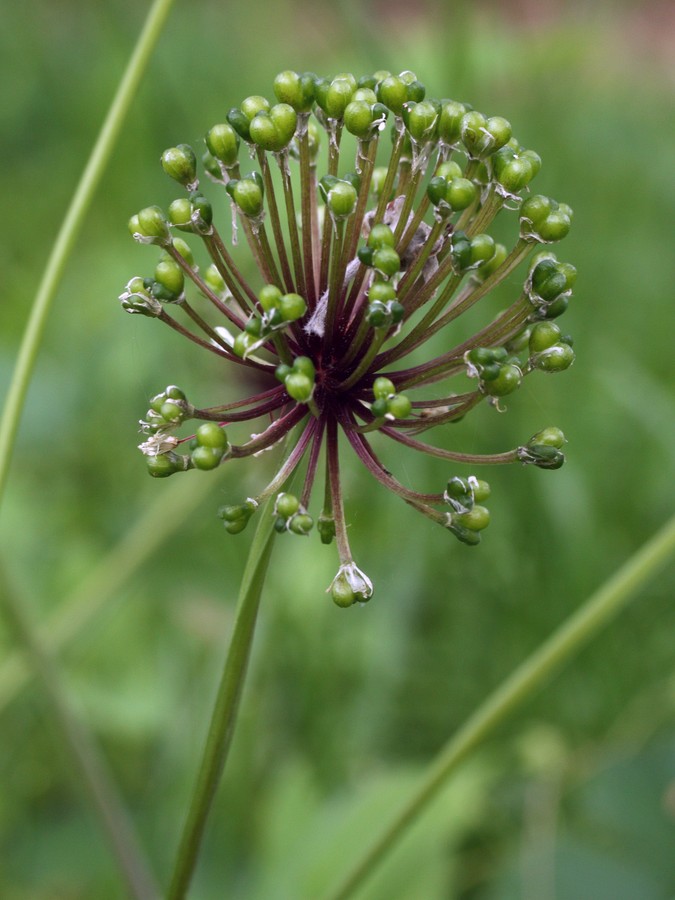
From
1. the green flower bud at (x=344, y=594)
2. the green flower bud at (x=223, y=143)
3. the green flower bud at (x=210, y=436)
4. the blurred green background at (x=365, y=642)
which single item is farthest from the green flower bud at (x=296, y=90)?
the blurred green background at (x=365, y=642)

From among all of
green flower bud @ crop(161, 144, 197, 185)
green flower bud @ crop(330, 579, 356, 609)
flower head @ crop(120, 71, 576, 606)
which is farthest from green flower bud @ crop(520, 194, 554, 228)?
green flower bud @ crop(330, 579, 356, 609)

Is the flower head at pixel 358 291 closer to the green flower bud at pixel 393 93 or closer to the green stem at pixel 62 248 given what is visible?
the green flower bud at pixel 393 93

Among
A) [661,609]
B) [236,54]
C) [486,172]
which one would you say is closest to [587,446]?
[661,609]

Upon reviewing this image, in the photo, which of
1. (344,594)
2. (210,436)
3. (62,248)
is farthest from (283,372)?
(62,248)

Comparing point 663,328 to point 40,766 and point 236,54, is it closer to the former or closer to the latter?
point 40,766

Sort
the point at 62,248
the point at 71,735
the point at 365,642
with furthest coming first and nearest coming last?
the point at 365,642, the point at 71,735, the point at 62,248

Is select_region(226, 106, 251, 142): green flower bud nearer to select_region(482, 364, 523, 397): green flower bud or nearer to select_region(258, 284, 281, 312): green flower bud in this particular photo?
select_region(258, 284, 281, 312): green flower bud

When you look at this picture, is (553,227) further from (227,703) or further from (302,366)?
(227,703)
